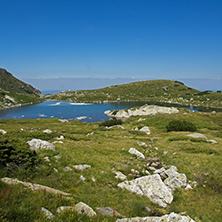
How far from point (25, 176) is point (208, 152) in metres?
27.0

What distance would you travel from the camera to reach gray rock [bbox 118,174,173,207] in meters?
12.2

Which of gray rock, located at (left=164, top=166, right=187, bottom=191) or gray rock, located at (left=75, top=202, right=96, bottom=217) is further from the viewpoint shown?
gray rock, located at (left=164, top=166, right=187, bottom=191)

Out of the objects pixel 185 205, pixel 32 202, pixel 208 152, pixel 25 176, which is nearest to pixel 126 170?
pixel 185 205

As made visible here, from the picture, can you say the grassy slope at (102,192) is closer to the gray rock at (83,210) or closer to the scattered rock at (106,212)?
the gray rock at (83,210)

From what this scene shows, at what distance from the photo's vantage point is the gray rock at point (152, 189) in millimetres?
12194

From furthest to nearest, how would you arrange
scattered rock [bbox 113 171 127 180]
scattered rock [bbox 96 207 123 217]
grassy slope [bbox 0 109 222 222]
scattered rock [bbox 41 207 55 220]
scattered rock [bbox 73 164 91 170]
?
scattered rock [bbox 113 171 127 180] → scattered rock [bbox 73 164 91 170] → scattered rock [bbox 96 207 123 217] → grassy slope [bbox 0 109 222 222] → scattered rock [bbox 41 207 55 220]

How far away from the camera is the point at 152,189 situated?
12844 mm

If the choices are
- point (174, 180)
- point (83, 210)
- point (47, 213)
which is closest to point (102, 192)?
point (83, 210)

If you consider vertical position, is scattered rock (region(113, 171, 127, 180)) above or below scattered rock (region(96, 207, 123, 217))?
below

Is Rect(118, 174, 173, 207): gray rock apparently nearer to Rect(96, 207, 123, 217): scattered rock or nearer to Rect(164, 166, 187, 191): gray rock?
Rect(164, 166, 187, 191): gray rock

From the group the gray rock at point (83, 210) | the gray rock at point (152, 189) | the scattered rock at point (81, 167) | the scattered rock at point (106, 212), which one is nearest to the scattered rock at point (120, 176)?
the gray rock at point (152, 189)

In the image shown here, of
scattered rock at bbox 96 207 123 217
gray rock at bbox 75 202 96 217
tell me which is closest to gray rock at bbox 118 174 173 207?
scattered rock at bbox 96 207 123 217

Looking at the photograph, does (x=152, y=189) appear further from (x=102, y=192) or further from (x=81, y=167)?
(x=81, y=167)

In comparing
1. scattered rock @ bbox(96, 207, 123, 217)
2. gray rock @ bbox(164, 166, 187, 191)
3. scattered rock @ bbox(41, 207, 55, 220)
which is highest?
scattered rock @ bbox(41, 207, 55, 220)
